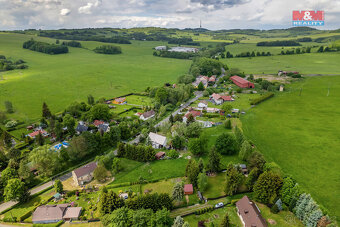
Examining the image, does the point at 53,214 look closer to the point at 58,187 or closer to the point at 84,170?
the point at 58,187

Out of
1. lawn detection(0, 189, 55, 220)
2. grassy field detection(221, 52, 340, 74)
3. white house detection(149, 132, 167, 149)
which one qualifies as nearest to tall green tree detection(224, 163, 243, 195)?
white house detection(149, 132, 167, 149)

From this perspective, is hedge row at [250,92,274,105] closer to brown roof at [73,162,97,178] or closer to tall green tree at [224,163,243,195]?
tall green tree at [224,163,243,195]

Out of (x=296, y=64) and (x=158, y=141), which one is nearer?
(x=158, y=141)

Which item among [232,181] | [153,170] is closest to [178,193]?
[232,181]

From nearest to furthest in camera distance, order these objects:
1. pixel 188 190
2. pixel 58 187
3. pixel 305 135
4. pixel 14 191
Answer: pixel 14 191 → pixel 188 190 → pixel 58 187 → pixel 305 135

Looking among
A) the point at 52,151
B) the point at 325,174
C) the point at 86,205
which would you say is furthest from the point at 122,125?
the point at 325,174

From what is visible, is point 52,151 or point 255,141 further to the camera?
point 255,141

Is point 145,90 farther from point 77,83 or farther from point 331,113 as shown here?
point 331,113
